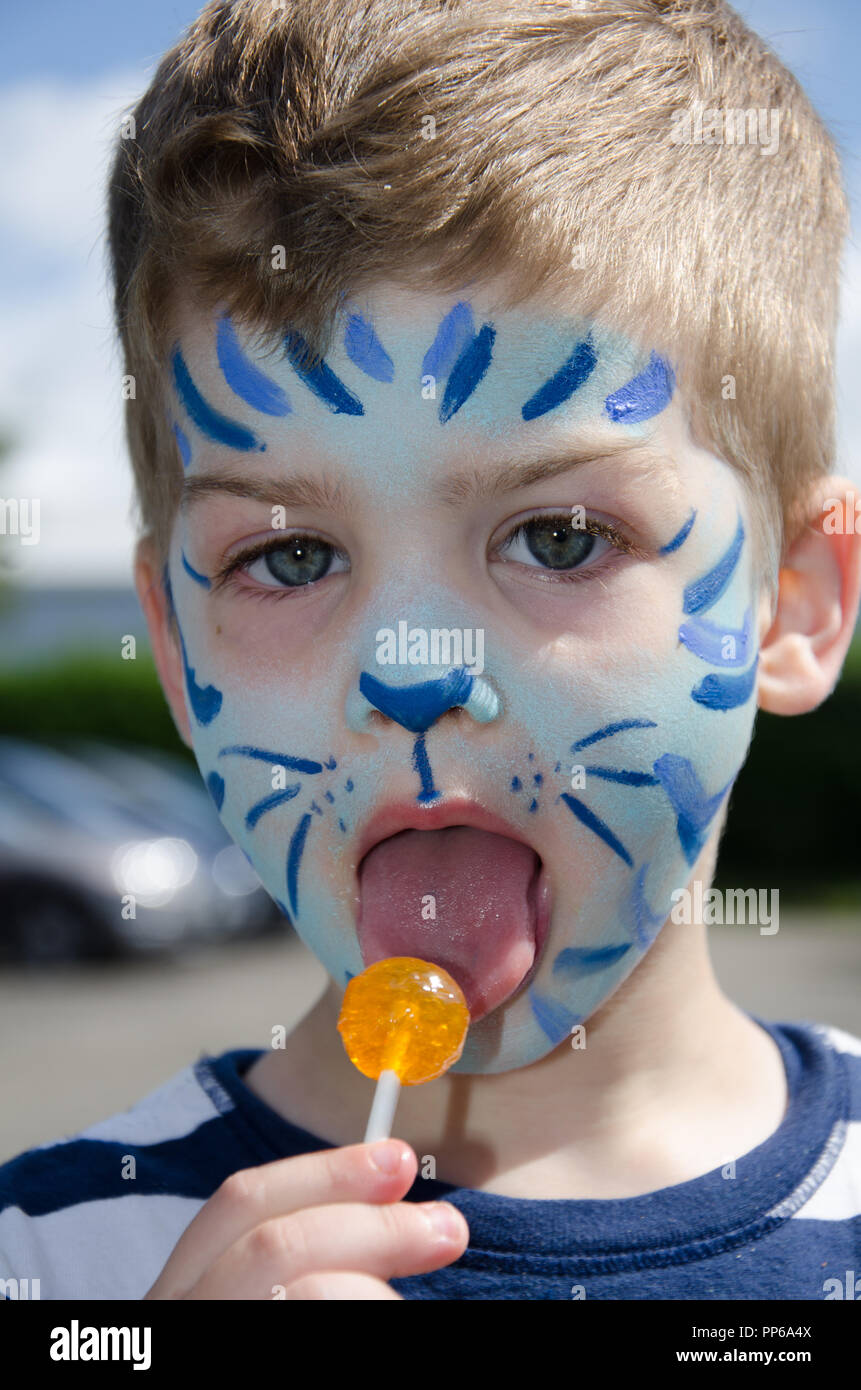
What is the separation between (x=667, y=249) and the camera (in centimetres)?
186

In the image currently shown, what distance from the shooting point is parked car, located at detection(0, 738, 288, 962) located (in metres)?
9.76

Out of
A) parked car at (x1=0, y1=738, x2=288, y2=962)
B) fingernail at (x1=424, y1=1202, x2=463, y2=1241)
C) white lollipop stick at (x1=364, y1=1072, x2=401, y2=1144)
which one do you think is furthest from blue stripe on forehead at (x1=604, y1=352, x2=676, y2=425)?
parked car at (x1=0, y1=738, x2=288, y2=962)

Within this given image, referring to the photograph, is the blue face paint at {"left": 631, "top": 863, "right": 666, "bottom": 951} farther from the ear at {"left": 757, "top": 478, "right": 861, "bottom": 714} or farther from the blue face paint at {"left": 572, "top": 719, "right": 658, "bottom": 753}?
the ear at {"left": 757, "top": 478, "right": 861, "bottom": 714}

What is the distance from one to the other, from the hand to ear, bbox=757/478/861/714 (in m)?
1.04

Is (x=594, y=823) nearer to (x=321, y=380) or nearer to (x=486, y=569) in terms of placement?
(x=486, y=569)

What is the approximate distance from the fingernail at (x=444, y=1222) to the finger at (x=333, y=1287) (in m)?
0.09

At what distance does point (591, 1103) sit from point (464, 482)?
0.99m

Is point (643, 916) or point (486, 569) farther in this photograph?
point (643, 916)

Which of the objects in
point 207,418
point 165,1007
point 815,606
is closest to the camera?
point 207,418

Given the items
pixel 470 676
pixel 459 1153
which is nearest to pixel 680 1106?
pixel 459 1153

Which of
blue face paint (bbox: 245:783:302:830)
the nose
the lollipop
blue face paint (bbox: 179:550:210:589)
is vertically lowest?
the lollipop

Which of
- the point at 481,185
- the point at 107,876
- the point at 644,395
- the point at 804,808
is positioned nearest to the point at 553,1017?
the point at 644,395

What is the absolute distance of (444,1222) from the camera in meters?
1.42

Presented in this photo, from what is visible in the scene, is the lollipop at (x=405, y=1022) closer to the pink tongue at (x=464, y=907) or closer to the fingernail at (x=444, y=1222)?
the pink tongue at (x=464, y=907)
